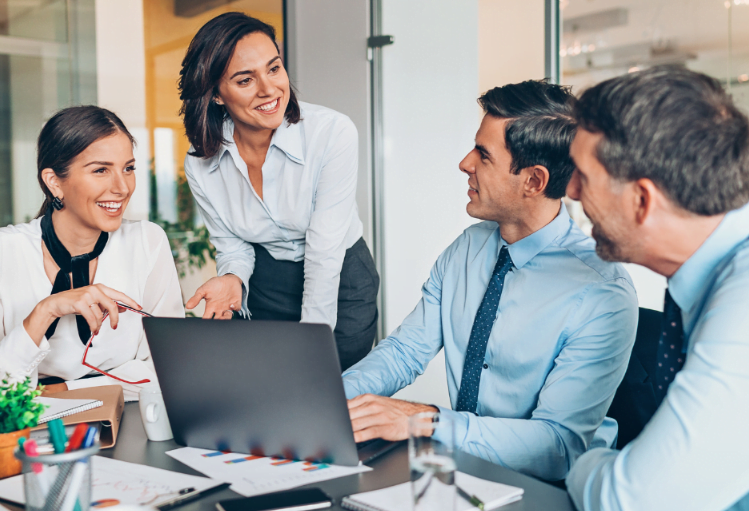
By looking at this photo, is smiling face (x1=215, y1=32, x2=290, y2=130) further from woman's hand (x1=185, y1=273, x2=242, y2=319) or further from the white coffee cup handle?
the white coffee cup handle

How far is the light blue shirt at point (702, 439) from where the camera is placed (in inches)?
36.3

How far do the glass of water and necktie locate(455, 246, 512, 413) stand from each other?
74 centimetres

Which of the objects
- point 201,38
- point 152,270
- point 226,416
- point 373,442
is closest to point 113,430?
point 226,416

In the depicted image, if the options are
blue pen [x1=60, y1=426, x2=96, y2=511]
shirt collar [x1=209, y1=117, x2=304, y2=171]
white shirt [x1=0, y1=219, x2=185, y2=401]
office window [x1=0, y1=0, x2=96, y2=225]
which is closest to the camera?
blue pen [x1=60, y1=426, x2=96, y2=511]

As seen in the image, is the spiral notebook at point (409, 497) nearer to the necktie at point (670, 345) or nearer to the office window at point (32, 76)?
the necktie at point (670, 345)

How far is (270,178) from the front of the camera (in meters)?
2.35

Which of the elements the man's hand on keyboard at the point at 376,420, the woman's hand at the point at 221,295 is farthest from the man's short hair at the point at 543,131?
the woman's hand at the point at 221,295

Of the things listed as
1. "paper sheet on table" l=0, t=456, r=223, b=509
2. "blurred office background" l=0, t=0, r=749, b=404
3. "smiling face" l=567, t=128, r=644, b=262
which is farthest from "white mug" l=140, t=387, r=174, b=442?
"blurred office background" l=0, t=0, r=749, b=404

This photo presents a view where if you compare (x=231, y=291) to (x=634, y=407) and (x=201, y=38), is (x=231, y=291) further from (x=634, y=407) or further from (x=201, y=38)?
(x=634, y=407)

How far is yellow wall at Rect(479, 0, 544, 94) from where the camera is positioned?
11.4 feet

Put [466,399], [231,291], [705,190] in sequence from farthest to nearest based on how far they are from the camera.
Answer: [231,291] → [466,399] → [705,190]

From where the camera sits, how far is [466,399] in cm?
169

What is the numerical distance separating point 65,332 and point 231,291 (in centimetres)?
47

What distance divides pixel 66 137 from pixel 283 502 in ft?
4.91
